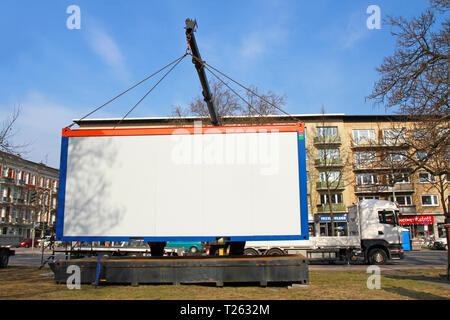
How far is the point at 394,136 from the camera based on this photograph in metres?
13.8

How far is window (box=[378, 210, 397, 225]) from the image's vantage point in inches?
681

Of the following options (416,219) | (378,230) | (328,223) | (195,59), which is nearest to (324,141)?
(328,223)

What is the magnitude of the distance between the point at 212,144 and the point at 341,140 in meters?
42.3

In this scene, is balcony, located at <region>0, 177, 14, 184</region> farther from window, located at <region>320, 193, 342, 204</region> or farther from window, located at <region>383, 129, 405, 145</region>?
window, located at <region>383, 129, 405, 145</region>

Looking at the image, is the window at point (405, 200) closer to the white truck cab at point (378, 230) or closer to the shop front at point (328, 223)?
the shop front at point (328, 223)

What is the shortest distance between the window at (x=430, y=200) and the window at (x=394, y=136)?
38.1 meters

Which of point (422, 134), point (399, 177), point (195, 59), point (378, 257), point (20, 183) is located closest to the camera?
point (195, 59)

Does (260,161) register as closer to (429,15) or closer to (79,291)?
(79,291)

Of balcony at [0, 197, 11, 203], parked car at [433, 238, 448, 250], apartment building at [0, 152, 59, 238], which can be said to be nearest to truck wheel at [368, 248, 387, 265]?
parked car at [433, 238, 448, 250]

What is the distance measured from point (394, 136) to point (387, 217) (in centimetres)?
555

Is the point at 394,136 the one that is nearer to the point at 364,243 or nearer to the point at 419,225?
the point at 364,243

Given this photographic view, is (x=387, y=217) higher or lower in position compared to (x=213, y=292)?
higher
